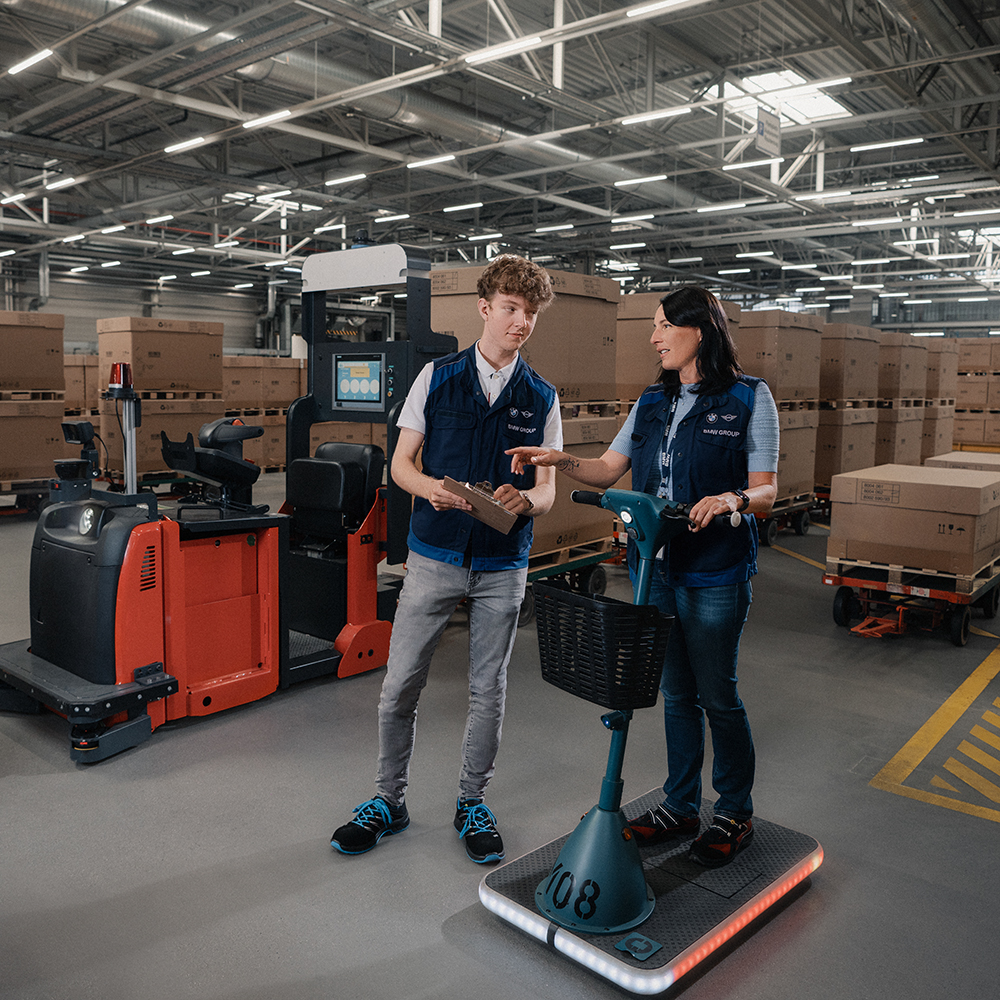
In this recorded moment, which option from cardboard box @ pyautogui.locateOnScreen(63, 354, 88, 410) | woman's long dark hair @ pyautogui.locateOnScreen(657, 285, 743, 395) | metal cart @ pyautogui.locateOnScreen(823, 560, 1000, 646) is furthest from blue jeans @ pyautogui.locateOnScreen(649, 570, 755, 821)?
cardboard box @ pyautogui.locateOnScreen(63, 354, 88, 410)

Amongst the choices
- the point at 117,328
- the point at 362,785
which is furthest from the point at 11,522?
the point at 362,785

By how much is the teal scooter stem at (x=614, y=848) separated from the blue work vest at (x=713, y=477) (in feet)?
0.60

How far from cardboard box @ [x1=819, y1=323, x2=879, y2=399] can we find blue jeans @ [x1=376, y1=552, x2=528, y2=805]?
8770 millimetres

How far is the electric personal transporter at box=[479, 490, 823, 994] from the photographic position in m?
2.17

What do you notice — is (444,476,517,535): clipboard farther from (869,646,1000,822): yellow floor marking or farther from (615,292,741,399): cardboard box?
(615,292,741,399): cardboard box

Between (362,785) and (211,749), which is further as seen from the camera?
(211,749)

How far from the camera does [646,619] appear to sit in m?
2.14

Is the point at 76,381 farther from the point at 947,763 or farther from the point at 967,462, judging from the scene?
the point at 947,763

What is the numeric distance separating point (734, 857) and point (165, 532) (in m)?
2.62

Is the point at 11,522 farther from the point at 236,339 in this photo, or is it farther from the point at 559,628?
the point at 236,339

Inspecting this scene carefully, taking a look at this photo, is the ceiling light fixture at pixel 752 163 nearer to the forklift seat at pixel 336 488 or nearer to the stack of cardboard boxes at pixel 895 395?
the stack of cardboard boxes at pixel 895 395

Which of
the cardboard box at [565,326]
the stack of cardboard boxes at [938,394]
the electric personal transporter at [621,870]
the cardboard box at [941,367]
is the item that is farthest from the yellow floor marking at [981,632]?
the cardboard box at [941,367]

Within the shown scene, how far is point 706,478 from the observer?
2.55 meters

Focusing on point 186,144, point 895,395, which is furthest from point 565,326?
point 895,395
